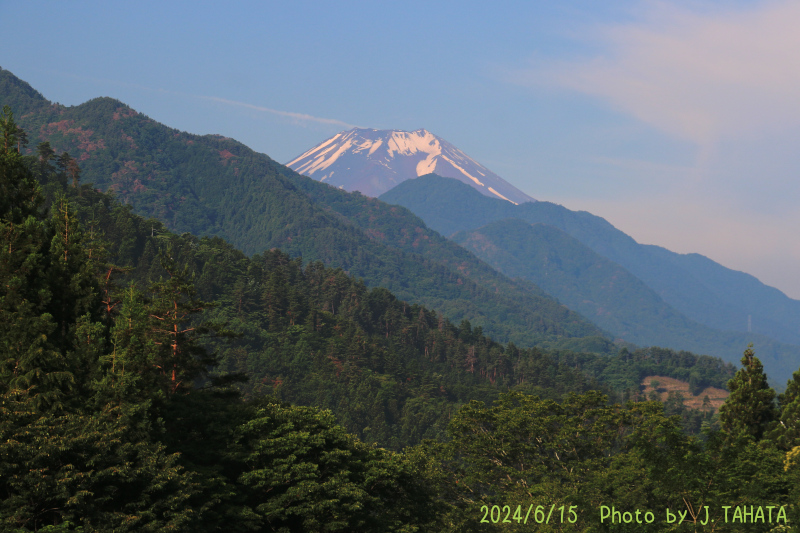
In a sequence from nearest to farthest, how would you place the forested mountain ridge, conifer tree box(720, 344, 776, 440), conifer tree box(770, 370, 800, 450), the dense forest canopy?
the dense forest canopy
conifer tree box(770, 370, 800, 450)
conifer tree box(720, 344, 776, 440)
the forested mountain ridge

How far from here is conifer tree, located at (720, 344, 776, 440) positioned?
4606cm

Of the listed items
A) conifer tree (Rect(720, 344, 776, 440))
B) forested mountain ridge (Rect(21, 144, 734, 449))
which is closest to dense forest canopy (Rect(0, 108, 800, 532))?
conifer tree (Rect(720, 344, 776, 440))

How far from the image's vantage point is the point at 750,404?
152 ft

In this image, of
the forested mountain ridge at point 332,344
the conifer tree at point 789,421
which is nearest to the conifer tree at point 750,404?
the conifer tree at point 789,421

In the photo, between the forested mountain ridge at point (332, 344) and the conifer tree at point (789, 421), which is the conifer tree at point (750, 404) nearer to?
the conifer tree at point (789, 421)

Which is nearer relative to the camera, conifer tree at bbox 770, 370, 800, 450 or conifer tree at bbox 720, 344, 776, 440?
conifer tree at bbox 770, 370, 800, 450

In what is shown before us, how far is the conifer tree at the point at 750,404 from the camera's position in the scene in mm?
46062

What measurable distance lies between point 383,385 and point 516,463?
56.0 metres

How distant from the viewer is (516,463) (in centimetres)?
4650

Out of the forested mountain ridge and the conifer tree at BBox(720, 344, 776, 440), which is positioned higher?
the conifer tree at BBox(720, 344, 776, 440)

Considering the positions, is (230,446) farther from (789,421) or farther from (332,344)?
(332,344)

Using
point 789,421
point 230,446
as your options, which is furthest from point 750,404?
point 230,446

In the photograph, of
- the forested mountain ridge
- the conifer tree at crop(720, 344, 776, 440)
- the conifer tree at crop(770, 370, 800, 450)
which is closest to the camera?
the conifer tree at crop(770, 370, 800, 450)

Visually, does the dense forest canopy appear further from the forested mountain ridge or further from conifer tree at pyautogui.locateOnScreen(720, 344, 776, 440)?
the forested mountain ridge
